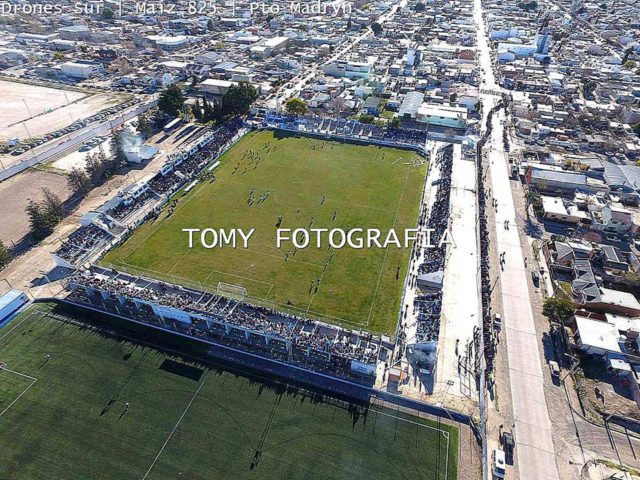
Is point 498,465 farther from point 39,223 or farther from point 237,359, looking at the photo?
point 39,223

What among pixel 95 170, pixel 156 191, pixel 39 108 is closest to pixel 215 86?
pixel 39 108

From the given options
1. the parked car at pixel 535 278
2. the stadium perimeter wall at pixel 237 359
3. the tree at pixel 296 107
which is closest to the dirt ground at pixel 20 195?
the stadium perimeter wall at pixel 237 359

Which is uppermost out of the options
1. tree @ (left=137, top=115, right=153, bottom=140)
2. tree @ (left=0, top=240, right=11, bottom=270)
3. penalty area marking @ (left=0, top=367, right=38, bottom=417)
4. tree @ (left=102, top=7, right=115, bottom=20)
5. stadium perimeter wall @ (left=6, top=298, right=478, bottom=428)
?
tree @ (left=102, top=7, right=115, bottom=20)

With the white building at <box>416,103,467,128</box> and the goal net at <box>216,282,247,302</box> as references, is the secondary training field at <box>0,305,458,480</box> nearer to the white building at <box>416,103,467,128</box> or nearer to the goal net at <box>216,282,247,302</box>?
the goal net at <box>216,282,247,302</box>

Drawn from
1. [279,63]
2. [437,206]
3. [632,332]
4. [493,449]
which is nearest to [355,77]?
[279,63]

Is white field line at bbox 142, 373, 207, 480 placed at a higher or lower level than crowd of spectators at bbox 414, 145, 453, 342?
lower

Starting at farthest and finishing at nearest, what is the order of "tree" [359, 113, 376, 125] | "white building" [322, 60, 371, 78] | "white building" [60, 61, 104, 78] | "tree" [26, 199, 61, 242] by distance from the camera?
"white building" [322, 60, 371, 78]
"white building" [60, 61, 104, 78]
"tree" [359, 113, 376, 125]
"tree" [26, 199, 61, 242]

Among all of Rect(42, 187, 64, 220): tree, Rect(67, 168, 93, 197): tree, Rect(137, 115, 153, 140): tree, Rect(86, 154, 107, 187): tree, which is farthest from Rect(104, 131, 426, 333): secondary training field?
Rect(137, 115, 153, 140): tree
